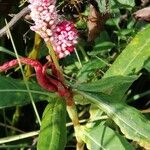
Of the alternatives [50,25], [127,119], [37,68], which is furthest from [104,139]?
[50,25]

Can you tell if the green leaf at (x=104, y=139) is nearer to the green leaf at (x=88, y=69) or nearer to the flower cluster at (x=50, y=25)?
the flower cluster at (x=50, y=25)

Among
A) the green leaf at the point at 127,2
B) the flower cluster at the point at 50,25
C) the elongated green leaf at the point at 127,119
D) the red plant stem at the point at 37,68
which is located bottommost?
the elongated green leaf at the point at 127,119

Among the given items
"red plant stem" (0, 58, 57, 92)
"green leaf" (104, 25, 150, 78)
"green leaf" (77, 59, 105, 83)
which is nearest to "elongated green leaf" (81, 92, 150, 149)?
"red plant stem" (0, 58, 57, 92)

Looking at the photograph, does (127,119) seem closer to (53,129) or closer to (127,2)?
(53,129)

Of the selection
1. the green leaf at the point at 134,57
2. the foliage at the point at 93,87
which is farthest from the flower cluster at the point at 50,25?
the green leaf at the point at 134,57

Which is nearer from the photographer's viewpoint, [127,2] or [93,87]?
[93,87]

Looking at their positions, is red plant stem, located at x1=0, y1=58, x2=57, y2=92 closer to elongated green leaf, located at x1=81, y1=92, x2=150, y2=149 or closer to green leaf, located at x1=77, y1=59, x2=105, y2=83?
elongated green leaf, located at x1=81, y1=92, x2=150, y2=149

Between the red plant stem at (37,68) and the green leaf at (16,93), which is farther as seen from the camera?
the green leaf at (16,93)
